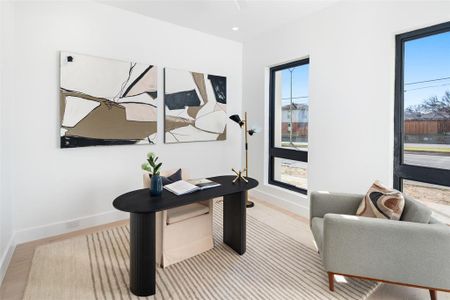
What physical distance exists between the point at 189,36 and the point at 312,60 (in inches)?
74.5

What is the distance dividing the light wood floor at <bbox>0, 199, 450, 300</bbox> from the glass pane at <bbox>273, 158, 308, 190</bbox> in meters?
0.49

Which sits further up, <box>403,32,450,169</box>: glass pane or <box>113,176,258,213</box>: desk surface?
<box>403,32,450,169</box>: glass pane

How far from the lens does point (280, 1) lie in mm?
3039

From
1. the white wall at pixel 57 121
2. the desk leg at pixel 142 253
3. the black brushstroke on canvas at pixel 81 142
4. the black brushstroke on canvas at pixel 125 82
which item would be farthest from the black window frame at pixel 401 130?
the black brushstroke on canvas at pixel 81 142

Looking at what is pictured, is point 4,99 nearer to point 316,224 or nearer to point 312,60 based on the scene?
point 316,224

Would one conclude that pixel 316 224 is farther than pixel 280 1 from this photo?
No

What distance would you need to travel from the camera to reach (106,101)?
3096mm

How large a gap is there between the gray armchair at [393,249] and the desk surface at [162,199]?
92cm

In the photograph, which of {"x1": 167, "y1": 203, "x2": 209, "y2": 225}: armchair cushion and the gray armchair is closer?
the gray armchair

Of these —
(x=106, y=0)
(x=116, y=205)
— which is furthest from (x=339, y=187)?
(x=106, y=0)

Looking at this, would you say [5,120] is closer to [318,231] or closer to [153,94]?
[153,94]

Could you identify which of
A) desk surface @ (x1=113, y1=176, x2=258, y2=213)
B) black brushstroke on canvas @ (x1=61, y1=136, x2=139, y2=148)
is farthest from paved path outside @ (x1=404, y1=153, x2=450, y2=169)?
black brushstroke on canvas @ (x1=61, y1=136, x2=139, y2=148)

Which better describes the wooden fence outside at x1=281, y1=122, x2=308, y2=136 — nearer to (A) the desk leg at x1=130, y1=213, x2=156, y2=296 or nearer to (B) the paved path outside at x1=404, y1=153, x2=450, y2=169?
(B) the paved path outside at x1=404, y1=153, x2=450, y2=169

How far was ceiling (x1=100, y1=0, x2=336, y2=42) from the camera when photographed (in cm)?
306
